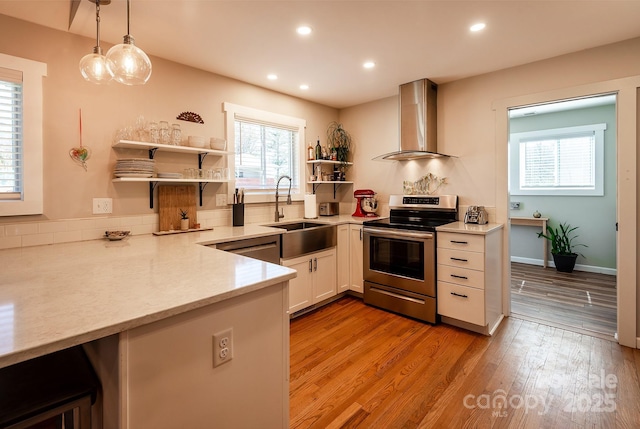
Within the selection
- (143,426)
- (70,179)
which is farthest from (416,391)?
(70,179)

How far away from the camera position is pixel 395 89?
3664 millimetres

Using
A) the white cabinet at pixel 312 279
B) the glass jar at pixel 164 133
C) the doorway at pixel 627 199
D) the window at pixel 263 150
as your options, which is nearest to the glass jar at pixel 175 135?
the glass jar at pixel 164 133

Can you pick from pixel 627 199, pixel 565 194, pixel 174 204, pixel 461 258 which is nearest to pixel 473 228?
pixel 461 258

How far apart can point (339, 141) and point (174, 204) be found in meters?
2.38

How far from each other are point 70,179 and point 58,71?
30.1 inches

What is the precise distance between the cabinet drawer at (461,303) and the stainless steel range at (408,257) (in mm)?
81

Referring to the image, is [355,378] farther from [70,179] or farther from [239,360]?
[70,179]

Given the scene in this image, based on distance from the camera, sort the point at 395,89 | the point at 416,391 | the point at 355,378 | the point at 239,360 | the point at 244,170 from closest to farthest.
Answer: the point at 239,360
the point at 416,391
the point at 355,378
the point at 244,170
the point at 395,89

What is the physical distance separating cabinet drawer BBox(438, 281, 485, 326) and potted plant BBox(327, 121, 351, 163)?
2.12 metres

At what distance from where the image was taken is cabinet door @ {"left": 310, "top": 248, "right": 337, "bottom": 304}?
3266 millimetres

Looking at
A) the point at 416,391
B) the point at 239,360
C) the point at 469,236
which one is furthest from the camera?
the point at 469,236

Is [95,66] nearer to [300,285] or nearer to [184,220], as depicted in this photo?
[184,220]

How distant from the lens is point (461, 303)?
9.25 feet

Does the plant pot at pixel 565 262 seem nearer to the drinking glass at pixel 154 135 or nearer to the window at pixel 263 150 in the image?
the window at pixel 263 150
